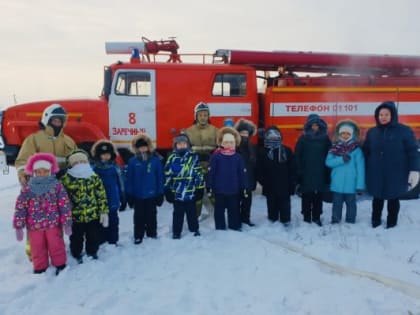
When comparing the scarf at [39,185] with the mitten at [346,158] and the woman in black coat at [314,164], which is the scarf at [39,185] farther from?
the mitten at [346,158]

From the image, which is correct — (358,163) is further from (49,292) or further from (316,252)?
(49,292)

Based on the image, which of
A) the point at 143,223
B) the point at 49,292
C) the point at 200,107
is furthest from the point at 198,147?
the point at 49,292

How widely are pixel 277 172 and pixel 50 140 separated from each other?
3253 mm

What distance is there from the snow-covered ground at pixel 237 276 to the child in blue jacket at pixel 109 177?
220 mm

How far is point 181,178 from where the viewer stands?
17.0 ft

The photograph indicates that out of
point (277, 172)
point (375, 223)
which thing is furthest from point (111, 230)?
point (375, 223)

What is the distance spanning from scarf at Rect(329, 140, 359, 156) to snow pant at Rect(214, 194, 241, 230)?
1.62m

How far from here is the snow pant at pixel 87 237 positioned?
4508mm

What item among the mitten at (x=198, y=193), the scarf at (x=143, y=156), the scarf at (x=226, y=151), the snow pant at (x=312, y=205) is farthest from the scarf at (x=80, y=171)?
the snow pant at (x=312, y=205)

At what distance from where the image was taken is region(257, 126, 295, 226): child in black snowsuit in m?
5.77

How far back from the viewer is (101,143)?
4.86 meters

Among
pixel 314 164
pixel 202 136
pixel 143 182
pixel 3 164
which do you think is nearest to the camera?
pixel 143 182

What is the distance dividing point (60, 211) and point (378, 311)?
333cm

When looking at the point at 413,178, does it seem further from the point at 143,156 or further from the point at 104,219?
the point at 104,219
